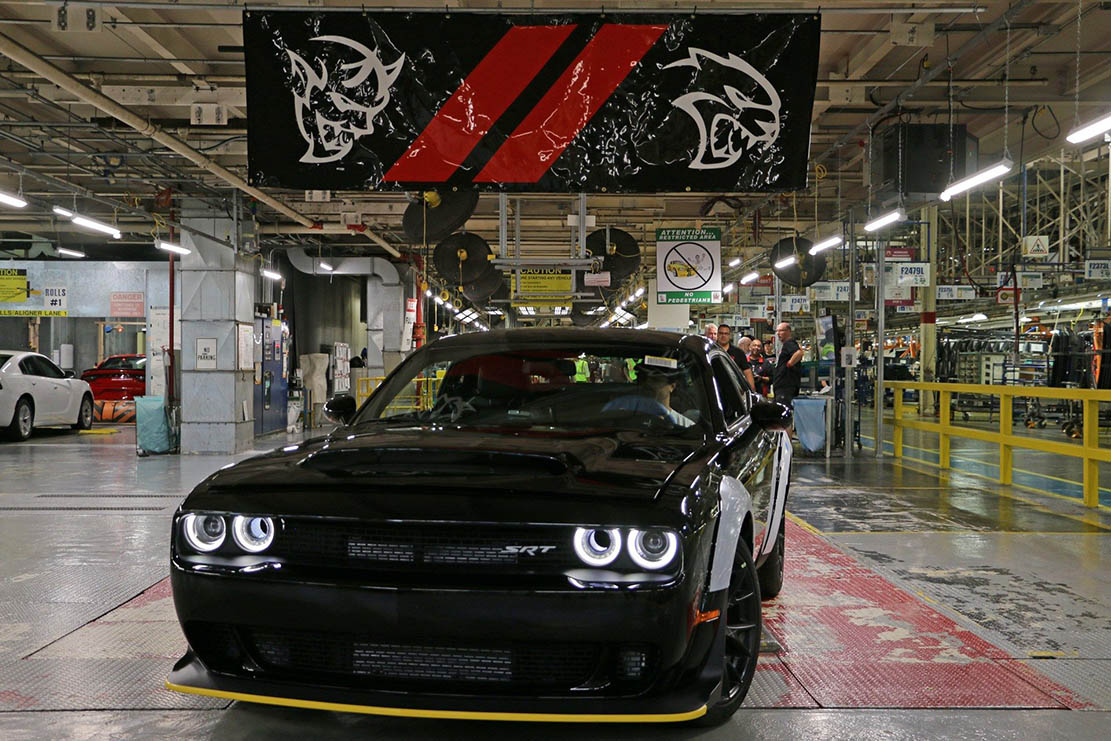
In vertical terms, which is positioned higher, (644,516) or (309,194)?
(309,194)

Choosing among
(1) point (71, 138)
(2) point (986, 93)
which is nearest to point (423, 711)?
(2) point (986, 93)

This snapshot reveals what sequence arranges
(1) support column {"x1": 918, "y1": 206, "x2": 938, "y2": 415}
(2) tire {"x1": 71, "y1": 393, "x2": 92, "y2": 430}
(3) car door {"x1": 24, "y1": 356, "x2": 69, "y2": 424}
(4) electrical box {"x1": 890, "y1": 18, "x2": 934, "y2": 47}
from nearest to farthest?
(4) electrical box {"x1": 890, "y1": 18, "x2": 934, "y2": 47} → (3) car door {"x1": 24, "y1": 356, "x2": 69, "y2": 424} → (2) tire {"x1": 71, "y1": 393, "x2": 92, "y2": 430} → (1) support column {"x1": 918, "y1": 206, "x2": 938, "y2": 415}

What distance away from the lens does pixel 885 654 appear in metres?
3.93

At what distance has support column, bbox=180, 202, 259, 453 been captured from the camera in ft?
46.2

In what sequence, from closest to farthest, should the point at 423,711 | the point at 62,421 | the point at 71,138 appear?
the point at 423,711 → the point at 71,138 → the point at 62,421

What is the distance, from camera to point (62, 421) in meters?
16.9

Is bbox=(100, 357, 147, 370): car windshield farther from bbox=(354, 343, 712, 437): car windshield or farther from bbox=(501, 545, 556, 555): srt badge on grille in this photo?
bbox=(501, 545, 556, 555): srt badge on grille

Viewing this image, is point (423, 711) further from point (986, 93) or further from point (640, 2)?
point (986, 93)

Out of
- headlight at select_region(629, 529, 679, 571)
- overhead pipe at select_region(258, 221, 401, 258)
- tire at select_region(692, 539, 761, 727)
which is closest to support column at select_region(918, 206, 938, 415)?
overhead pipe at select_region(258, 221, 401, 258)

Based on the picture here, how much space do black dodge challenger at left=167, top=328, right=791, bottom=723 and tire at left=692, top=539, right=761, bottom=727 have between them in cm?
5

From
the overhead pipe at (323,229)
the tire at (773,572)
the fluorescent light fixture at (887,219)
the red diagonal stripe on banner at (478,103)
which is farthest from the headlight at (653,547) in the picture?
the overhead pipe at (323,229)

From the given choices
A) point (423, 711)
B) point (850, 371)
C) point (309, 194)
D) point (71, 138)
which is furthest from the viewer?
point (309, 194)

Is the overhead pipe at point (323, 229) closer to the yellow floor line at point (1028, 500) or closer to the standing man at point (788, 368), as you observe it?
the standing man at point (788, 368)

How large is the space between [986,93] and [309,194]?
9420 millimetres
